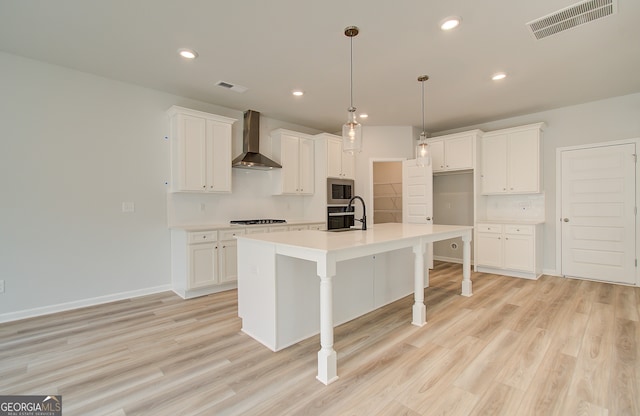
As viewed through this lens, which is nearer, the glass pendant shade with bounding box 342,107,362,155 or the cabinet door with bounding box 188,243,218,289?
the glass pendant shade with bounding box 342,107,362,155

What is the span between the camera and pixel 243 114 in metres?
4.73

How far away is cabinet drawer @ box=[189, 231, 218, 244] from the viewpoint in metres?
3.61

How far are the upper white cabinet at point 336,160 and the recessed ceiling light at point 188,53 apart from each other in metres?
2.65

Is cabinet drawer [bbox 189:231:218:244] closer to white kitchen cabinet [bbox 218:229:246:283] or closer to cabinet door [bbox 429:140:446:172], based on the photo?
white kitchen cabinet [bbox 218:229:246:283]

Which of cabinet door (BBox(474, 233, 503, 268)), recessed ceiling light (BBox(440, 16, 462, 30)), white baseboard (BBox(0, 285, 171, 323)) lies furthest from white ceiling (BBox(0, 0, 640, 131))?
white baseboard (BBox(0, 285, 171, 323))

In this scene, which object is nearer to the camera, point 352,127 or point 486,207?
point 352,127

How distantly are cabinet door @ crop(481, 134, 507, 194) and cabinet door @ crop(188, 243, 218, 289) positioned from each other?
4539mm

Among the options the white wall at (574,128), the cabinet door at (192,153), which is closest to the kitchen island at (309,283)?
the cabinet door at (192,153)

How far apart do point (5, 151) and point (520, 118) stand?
6.99m

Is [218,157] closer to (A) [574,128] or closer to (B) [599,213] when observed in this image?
(A) [574,128]

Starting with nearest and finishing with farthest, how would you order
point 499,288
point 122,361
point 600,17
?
point 122,361
point 600,17
point 499,288

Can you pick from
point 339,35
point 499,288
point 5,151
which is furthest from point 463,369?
point 5,151

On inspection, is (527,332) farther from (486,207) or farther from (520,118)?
(520,118)

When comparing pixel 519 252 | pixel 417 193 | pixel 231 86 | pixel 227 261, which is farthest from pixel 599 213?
pixel 231 86
